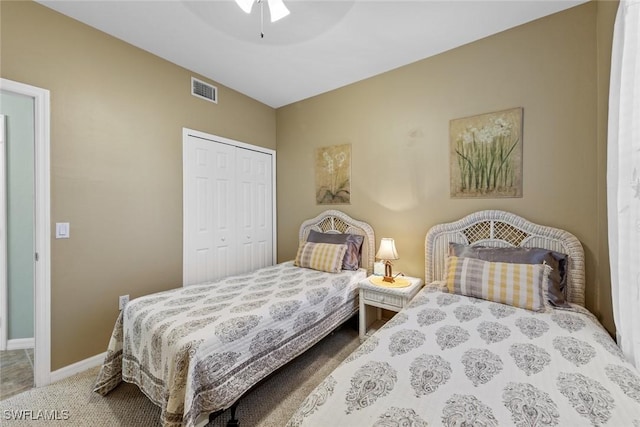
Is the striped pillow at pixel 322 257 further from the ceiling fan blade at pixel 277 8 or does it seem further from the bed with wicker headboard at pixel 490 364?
the ceiling fan blade at pixel 277 8

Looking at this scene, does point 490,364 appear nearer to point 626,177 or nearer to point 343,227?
point 626,177

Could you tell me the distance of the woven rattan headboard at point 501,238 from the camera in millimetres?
1822

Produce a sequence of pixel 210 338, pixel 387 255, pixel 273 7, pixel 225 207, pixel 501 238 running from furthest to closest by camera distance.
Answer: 1. pixel 225 207
2. pixel 387 255
3. pixel 501 238
4. pixel 273 7
5. pixel 210 338

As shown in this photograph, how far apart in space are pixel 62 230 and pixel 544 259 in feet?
11.7

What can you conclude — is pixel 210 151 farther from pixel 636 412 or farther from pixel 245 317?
pixel 636 412

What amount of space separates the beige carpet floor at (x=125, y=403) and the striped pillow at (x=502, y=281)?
1276 mm

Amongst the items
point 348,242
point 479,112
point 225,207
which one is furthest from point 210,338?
point 479,112

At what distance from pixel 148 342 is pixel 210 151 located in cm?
204

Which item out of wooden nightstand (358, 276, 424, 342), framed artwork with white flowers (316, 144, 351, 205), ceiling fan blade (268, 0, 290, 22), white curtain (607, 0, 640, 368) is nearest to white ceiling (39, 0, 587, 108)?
ceiling fan blade (268, 0, 290, 22)

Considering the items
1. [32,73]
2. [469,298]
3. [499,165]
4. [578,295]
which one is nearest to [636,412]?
[469,298]

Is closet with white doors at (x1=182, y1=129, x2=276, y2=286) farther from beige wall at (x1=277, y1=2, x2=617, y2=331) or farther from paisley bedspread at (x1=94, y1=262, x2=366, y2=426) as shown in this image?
paisley bedspread at (x1=94, y1=262, x2=366, y2=426)

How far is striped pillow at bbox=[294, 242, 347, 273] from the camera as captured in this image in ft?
8.63

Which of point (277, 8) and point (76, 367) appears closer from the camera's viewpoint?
point (277, 8)

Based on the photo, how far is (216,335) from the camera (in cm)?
139
